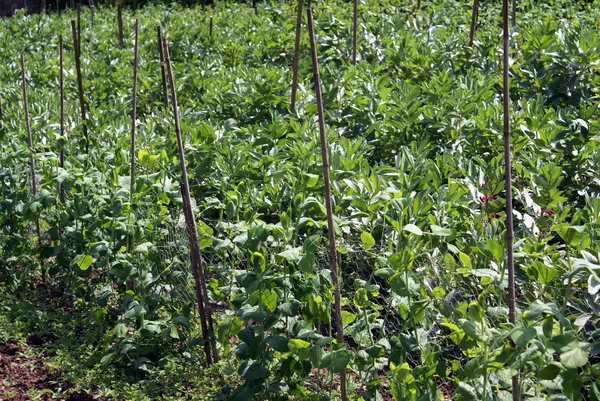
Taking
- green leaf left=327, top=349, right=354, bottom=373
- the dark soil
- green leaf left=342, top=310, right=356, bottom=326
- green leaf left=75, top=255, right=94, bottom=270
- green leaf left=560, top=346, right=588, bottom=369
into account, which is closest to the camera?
green leaf left=560, top=346, right=588, bottom=369

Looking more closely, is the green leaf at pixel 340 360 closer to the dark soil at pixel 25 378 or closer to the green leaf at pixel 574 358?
the green leaf at pixel 574 358

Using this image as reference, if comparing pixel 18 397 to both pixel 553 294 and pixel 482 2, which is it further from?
pixel 482 2

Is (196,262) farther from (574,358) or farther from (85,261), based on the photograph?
(574,358)

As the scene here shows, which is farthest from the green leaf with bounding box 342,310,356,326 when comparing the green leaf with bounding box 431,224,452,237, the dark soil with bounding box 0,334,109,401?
the dark soil with bounding box 0,334,109,401

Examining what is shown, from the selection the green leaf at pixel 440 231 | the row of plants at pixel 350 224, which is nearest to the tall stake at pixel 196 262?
the row of plants at pixel 350 224

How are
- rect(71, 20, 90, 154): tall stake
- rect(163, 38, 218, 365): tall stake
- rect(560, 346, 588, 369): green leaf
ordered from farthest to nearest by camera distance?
1. rect(71, 20, 90, 154): tall stake
2. rect(163, 38, 218, 365): tall stake
3. rect(560, 346, 588, 369): green leaf

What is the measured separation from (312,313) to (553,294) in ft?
2.89

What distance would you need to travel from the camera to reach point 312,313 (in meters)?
3.01

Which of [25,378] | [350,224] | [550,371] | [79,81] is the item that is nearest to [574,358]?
[550,371]

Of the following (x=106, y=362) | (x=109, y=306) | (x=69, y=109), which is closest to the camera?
(x=106, y=362)

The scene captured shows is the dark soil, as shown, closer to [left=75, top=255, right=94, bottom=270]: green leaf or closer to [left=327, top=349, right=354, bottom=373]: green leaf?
[left=75, top=255, right=94, bottom=270]: green leaf

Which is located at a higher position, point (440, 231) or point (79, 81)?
point (79, 81)

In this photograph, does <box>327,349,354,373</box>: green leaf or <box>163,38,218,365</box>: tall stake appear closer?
<box>327,349,354,373</box>: green leaf

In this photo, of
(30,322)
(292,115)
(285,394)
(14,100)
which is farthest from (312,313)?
(14,100)
